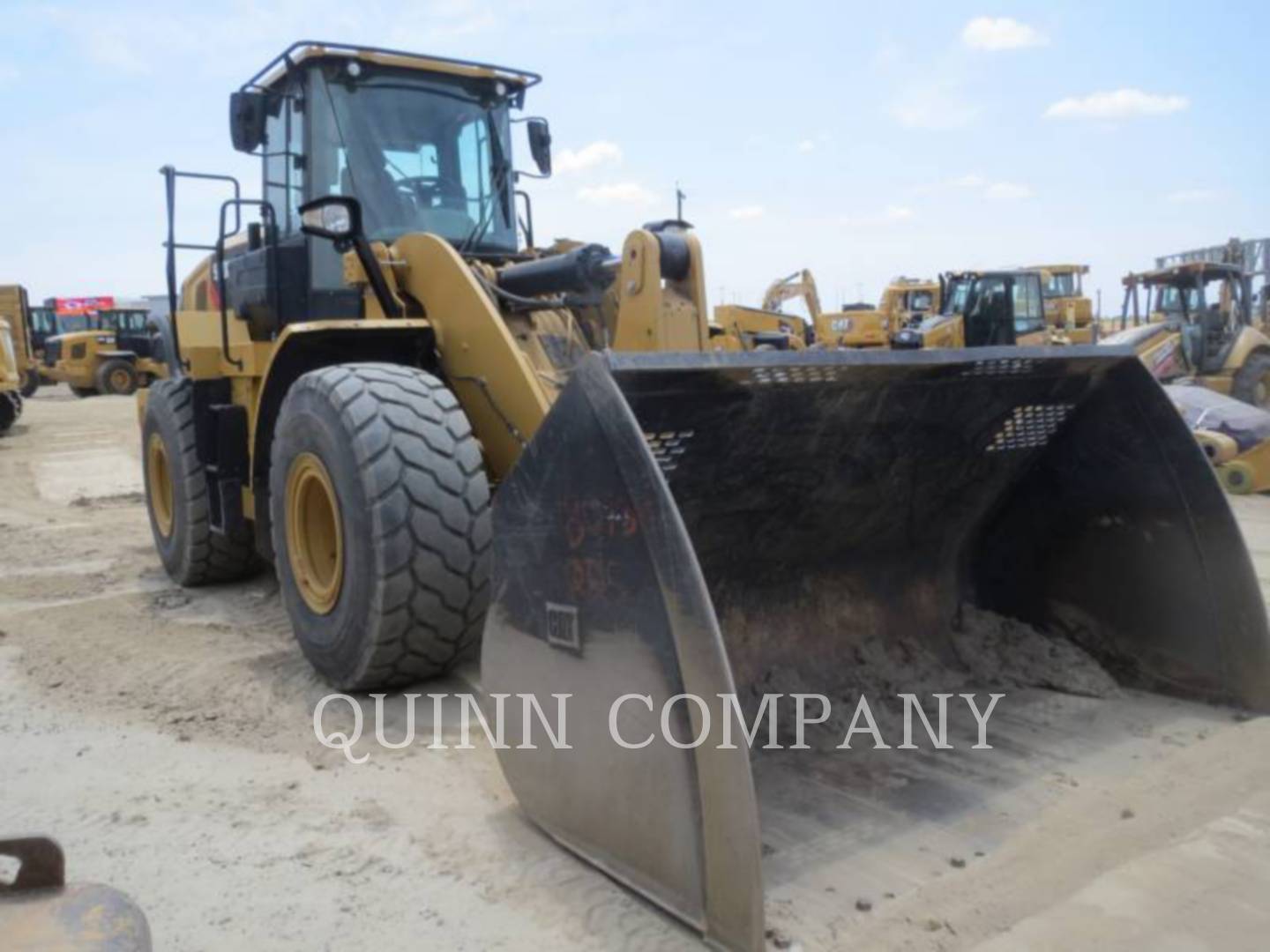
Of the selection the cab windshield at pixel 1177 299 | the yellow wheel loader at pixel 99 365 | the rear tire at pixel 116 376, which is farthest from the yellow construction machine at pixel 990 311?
the rear tire at pixel 116 376

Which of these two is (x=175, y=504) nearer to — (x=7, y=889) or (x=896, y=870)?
(x=7, y=889)

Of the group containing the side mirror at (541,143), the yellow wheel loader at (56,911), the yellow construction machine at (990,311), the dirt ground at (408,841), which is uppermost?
the side mirror at (541,143)

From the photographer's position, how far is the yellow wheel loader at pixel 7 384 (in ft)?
55.2

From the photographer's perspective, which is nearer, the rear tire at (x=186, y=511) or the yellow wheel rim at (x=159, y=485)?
the rear tire at (x=186, y=511)

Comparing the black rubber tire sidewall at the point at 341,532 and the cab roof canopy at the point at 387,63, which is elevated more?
the cab roof canopy at the point at 387,63

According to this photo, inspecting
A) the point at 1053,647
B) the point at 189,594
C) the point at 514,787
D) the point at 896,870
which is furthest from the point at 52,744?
the point at 1053,647

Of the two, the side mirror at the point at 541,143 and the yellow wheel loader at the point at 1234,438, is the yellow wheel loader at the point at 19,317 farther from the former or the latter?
the yellow wheel loader at the point at 1234,438

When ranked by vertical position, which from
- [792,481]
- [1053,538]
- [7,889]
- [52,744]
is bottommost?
[52,744]

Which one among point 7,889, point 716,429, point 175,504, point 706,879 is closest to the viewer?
point 7,889

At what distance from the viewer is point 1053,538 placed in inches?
157

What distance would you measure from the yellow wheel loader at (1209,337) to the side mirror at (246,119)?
12.8 metres

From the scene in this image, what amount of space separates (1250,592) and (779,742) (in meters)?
1.60

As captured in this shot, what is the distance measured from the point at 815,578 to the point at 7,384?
16617mm

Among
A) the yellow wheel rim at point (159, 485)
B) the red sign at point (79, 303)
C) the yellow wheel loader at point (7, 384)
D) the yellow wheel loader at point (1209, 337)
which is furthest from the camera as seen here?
the red sign at point (79, 303)
